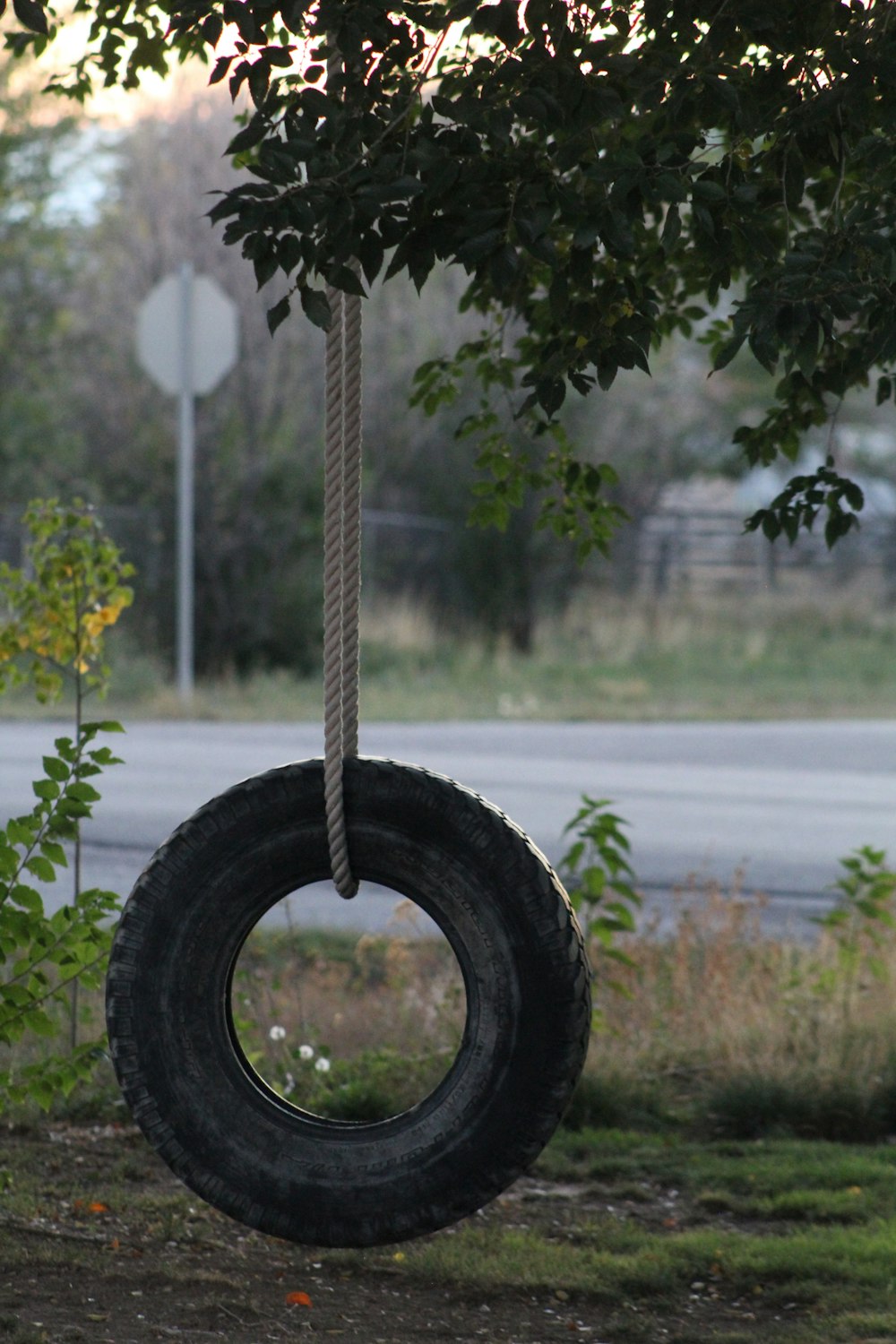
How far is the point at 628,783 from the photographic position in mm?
11242

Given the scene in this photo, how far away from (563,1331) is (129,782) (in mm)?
7676

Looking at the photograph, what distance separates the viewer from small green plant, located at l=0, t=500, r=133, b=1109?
3.53m

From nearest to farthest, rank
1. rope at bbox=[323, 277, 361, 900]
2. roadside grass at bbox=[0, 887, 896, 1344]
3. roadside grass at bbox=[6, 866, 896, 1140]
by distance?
rope at bbox=[323, 277, 361, 900], roadside grass at bbox=[0, 887, 896, 1344], roadside grass at bbox=[6, 866, 896, 1140]

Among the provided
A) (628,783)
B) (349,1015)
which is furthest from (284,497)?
(349,1015)

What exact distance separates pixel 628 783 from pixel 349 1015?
608 centimetres

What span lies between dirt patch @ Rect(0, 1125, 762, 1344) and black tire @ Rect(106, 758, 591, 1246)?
24.6 inches

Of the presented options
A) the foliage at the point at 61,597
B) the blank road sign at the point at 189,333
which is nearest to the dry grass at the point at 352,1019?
the foliage at the point at 61,597

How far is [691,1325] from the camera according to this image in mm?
3406

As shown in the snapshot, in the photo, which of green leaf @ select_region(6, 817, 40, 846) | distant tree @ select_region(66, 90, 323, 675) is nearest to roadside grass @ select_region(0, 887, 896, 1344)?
green leaf @ select_region(6, 817, 40, 846)

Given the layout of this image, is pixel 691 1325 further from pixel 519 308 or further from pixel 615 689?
pixel 615 689

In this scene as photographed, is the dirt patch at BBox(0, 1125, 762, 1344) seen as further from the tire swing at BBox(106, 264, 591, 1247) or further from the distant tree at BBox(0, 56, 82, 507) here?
the distant tree at BBox(0, 56, 82, 507)

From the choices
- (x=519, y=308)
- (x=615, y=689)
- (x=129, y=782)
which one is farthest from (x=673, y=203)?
(x=615, y=689)

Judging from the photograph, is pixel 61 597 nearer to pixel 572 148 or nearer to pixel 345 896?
pixel 345 896

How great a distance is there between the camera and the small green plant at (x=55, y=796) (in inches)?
139
